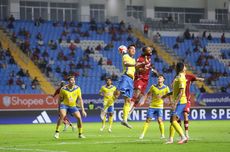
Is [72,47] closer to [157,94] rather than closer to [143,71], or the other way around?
[157,94]

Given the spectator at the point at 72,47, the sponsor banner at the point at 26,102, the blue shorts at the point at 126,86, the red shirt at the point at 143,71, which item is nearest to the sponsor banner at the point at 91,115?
the sponsor banner at the point at 26,102

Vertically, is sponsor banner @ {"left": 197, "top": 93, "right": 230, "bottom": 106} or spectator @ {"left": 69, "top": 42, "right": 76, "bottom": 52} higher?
Answer: spectator @ {"left": 69, "top": 42, "right": 76, "bottom": 52}

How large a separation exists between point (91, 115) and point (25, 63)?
11.7 meters

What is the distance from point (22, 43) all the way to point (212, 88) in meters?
17.7

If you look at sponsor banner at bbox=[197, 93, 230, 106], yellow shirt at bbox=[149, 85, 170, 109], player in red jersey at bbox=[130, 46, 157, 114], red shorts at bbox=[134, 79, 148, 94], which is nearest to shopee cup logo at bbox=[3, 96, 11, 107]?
sponsor banner at bbox=[197, 93, 230, 106]

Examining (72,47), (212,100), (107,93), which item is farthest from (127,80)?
(72,47)

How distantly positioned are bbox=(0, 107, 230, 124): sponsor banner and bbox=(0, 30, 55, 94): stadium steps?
591 centimetres

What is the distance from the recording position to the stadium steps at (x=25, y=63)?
55531 mm

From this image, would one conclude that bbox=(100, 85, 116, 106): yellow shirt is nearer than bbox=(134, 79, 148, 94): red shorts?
No

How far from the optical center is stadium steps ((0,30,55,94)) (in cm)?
5553

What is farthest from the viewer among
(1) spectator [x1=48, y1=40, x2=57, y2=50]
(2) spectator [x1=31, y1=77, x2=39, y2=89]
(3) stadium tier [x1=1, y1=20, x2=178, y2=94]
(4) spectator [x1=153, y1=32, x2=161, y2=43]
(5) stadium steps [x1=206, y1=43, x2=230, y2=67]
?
(4) spectator [x1=153, y1=32, x2=161, y2=43]

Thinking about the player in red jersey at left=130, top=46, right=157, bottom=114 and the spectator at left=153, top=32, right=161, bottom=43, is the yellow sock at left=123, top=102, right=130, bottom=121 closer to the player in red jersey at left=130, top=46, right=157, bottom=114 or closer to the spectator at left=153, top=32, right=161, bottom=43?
the player in red jersey at left=130, top=46, right=157, bottom=114

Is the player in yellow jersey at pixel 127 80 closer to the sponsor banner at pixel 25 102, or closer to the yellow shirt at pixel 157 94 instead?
the yellow shirt at pixel 157 94

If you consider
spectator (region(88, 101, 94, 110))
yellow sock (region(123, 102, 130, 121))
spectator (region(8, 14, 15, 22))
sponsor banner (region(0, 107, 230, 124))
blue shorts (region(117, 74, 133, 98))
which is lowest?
sponsor banner (region(0, 107, 230, 124))
